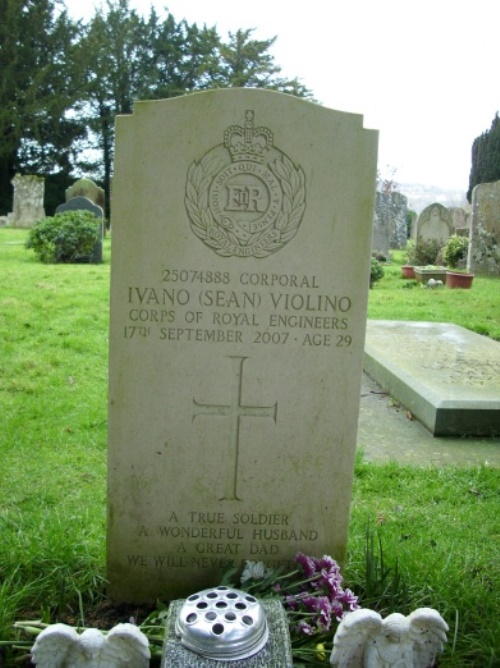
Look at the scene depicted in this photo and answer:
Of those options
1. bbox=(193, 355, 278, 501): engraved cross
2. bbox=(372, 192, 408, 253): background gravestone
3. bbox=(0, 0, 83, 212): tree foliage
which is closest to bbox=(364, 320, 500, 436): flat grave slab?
bbox=(193, 355, 278, 501): engraved cross

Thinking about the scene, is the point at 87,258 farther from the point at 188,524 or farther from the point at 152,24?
the point at 152,24

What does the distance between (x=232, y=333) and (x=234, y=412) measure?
34cm

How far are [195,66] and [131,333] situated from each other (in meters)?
40.0

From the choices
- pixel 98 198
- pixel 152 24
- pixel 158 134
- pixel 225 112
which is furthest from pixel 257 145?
pixel 152 24

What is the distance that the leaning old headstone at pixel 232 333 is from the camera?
2.65 metres

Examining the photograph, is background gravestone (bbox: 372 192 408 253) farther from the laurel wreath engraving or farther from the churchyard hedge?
the laurel wreath engraving

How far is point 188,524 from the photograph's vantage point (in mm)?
2914

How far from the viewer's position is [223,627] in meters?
2.11

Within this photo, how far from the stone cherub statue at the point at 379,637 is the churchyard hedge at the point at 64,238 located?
11.9 meters

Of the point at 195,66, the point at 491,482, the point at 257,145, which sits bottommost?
the point at 491,482

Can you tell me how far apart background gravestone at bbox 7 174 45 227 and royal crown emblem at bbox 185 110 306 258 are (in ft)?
71.0

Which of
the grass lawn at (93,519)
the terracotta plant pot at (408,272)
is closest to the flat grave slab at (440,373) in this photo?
the grass lawn at (93,519)

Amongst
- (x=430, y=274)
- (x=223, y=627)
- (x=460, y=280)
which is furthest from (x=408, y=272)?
(x=223, y=627)

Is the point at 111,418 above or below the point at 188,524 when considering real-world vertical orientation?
above
